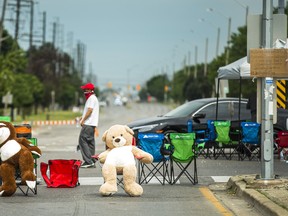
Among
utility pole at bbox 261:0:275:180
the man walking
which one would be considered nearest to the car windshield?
the man walking

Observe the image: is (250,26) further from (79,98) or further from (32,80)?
(79,98)

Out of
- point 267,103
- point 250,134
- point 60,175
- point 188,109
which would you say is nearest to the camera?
point 267,103

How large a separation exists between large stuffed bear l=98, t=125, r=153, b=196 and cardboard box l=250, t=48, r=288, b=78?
2314 mm

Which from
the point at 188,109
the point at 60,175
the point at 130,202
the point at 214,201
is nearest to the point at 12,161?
the point at 60,175

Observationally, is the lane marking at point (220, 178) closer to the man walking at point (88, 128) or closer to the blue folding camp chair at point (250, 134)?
the man walking at point (88, 128)

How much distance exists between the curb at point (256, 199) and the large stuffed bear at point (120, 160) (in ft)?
5.24

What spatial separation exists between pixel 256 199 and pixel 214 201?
3.63 ft

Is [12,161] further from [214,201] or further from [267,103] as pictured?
[267,103]

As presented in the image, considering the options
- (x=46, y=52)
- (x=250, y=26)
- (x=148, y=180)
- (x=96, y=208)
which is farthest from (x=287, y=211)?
(x=46, y=52)

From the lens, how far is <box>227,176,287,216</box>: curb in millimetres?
10587

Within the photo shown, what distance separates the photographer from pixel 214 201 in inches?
503

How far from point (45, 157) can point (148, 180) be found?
6942 mm

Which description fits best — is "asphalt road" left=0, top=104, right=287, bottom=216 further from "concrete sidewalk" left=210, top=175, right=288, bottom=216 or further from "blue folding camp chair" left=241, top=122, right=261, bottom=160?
"blue folding camp chair" left=241, top=122, right=261, bottom=160

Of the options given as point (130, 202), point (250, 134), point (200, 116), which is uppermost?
point (200, 116)
